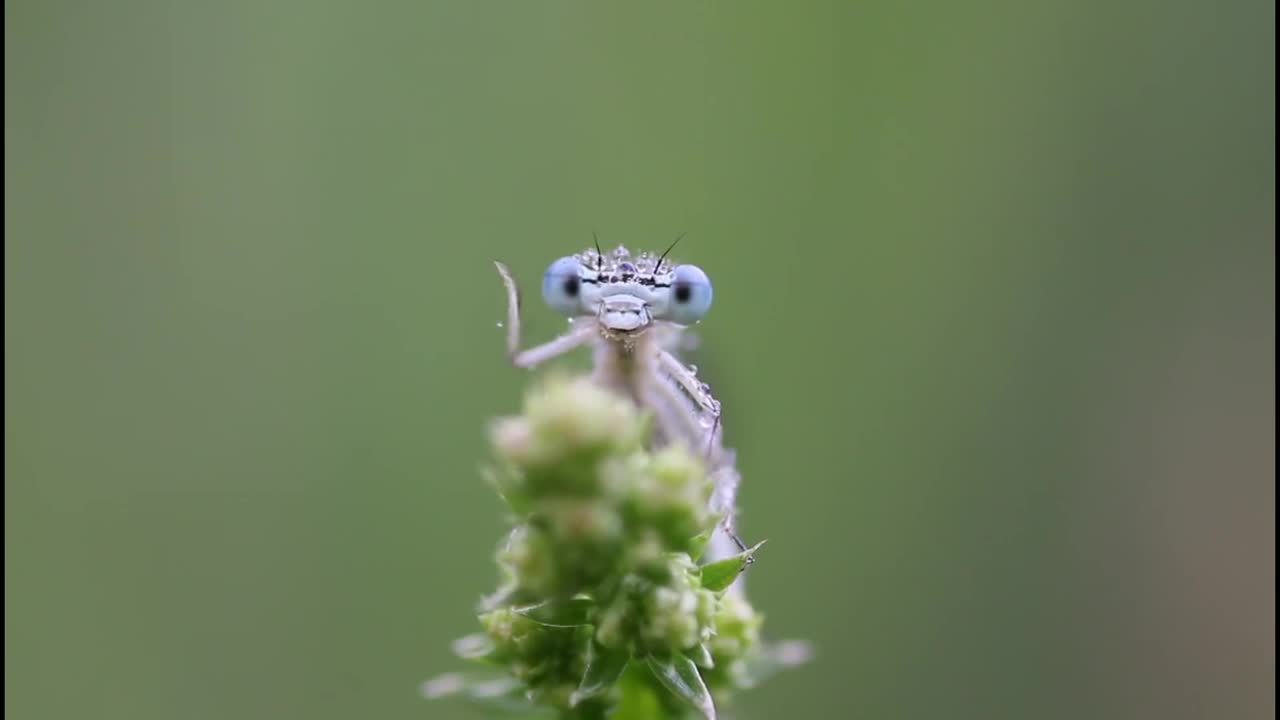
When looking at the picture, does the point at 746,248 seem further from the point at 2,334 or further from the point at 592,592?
the point at 592,592

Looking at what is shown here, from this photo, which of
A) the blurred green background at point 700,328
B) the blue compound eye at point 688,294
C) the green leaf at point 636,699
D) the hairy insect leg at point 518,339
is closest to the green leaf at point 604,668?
the green leaf at point 636,699

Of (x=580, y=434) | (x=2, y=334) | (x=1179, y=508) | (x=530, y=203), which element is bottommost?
(x=580, y=434)

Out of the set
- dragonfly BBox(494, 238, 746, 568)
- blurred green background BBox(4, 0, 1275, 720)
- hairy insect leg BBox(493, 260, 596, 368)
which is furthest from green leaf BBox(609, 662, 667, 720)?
blurred green background BBox(4, 0, 1275, 720)

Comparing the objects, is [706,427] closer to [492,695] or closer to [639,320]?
[639,320]

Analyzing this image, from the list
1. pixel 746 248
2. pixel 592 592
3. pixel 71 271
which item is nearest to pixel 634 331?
pixel 592 592

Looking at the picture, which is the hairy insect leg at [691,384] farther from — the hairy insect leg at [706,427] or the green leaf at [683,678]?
the green leaf at [683,678]

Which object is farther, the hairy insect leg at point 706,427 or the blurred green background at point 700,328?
the blurred green background at point 700,328
